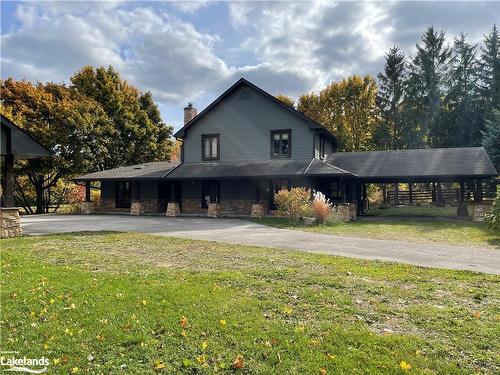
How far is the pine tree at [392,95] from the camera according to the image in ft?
127

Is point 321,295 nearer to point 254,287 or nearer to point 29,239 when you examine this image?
point 254,287

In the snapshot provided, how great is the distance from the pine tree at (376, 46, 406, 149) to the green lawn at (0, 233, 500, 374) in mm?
34317

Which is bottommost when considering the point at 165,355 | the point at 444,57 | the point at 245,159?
the point at 165,355

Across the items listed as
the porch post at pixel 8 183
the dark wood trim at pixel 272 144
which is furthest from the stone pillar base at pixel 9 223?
the dark wood trim at pixel 272 144

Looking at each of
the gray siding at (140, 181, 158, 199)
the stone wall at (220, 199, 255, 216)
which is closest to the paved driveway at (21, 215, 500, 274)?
the stone wall at (220, 199, 255, 216)

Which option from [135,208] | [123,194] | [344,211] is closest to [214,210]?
[135,208]

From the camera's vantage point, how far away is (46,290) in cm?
588

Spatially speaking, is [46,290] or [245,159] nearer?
[46,290]

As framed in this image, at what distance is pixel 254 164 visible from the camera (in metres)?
22.4

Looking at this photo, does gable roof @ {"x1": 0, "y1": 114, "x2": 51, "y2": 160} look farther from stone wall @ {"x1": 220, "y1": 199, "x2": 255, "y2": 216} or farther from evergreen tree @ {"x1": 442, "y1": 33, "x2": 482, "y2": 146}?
evergreen tree @ {"x1": 442, "y1": 33, "x2": 482, "y2": 146}

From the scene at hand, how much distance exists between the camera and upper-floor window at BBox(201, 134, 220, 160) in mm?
24000

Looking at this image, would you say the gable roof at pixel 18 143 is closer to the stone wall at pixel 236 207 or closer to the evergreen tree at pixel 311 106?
the stone wall at pixel 236 207

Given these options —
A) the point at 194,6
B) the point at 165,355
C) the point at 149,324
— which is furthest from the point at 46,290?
the point at 194,6

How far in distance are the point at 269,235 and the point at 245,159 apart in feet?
35.7
